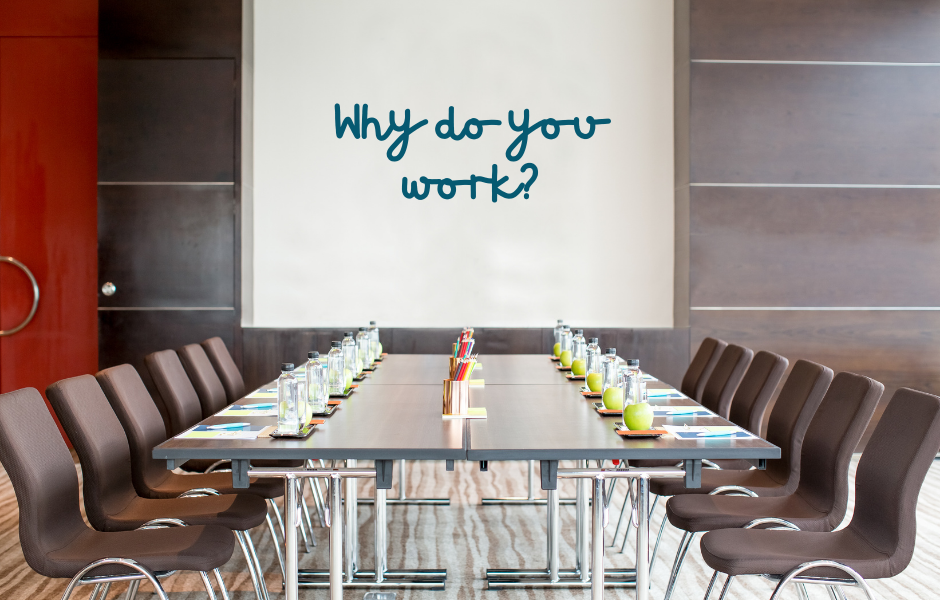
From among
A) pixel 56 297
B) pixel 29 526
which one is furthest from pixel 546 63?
pixel 29 526

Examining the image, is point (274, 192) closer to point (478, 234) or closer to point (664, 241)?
point (478, 234)

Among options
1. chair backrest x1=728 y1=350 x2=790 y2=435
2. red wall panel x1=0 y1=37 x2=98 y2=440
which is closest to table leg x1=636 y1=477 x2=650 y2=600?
chair backrest x1=728 y1=350 x2=790 y2=435

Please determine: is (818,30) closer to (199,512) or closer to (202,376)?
(202,376)

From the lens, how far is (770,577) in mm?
2371

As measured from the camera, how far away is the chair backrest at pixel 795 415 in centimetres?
314

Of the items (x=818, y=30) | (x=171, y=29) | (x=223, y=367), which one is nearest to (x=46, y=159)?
(x=171, y=29)

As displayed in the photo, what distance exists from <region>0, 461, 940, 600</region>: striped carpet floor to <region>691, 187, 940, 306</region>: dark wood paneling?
1.67 metres

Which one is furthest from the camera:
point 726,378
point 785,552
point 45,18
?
point 45,18

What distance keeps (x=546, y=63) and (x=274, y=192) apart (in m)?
2.55

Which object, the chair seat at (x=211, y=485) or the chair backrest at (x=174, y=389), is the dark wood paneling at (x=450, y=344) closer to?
the chair backrest at (x=174, y=389)

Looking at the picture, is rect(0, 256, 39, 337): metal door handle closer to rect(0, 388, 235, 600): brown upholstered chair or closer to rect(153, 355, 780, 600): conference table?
rect(153, 355, 780, 600): conference table

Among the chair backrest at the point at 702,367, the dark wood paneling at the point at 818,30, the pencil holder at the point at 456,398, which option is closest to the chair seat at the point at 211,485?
the pencil holder at the point at 456,398

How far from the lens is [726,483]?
3.29 metres

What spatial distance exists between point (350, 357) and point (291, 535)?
1.51m
